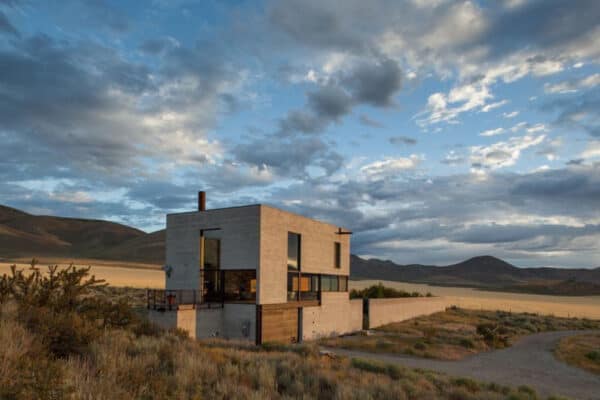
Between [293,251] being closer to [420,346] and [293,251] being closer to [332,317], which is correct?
[332,317]

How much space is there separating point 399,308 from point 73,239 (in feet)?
392

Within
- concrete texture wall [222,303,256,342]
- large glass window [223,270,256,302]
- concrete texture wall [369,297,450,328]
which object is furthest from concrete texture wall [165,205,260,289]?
concrete texture wall [369,297,450,328]

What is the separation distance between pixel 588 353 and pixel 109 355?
A: 2897 cm

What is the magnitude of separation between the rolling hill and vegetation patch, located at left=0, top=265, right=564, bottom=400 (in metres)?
102

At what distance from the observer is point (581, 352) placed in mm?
29844

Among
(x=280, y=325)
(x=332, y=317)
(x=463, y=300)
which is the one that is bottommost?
(x=463, y=300)

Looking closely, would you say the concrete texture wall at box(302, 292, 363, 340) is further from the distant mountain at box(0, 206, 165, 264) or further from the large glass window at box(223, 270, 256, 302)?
the distant mountain at box(0, 206, 165, 264)

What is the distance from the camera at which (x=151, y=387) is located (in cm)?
789

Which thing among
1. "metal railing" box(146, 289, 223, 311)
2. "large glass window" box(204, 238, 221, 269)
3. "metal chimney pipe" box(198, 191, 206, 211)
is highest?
"metal chimney pipe" box(198, 191, 206, 211)

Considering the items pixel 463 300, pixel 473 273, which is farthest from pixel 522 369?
pixel 473 273

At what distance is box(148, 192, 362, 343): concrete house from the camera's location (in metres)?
25.0

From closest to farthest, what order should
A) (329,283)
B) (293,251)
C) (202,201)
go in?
1. (202,201)
2. (293,251)
3. (329,283)

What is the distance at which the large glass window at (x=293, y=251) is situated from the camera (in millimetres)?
28641

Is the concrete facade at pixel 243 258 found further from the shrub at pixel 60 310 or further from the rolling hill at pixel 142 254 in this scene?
the rolling hill at pixel 142 254
